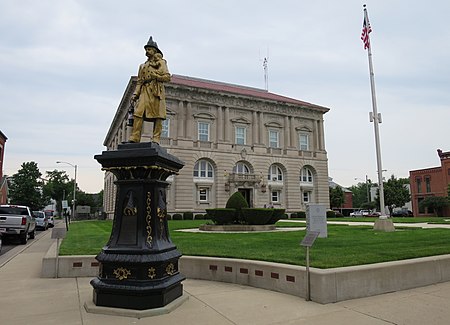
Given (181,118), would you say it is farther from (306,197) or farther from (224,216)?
(224,216)

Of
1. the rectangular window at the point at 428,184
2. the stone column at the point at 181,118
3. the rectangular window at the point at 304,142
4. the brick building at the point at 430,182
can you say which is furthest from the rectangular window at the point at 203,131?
the rectangular window at the point at 428,184

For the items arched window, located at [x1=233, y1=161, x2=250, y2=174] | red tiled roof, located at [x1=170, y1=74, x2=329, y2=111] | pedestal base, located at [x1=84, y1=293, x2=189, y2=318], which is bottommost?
pedestal base, located at [x1=84, y1=293, x2=189, y2=318]

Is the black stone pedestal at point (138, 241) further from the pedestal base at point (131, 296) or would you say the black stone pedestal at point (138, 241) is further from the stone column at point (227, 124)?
the stone column at point (227, 124)

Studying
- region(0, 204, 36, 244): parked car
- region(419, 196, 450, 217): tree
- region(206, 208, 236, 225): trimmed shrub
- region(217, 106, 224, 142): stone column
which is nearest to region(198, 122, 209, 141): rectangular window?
region(217, 106, 224, 142): stone column

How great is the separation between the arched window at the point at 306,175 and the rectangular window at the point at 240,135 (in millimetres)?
9925

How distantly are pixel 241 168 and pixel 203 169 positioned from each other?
506 centimetres

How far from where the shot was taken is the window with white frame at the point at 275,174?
4694cm

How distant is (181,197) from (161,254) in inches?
1350

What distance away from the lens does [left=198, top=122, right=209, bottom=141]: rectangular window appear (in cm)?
4316

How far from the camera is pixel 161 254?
6.53 m

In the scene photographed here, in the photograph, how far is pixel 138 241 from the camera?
257 inches

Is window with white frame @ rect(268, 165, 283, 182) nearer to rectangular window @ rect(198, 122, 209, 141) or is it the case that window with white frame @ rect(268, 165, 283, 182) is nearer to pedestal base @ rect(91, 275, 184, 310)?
rectangular window @ rect(198, 122, 209, 141)

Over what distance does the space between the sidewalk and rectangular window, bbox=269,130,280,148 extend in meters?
39.9

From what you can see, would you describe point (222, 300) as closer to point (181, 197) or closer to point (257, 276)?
point (257, 276)
